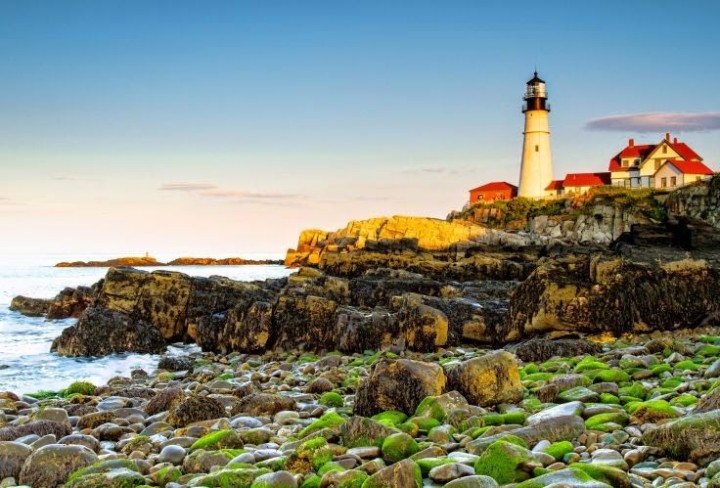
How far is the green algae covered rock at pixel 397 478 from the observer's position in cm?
492

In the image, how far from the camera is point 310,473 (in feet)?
18.5

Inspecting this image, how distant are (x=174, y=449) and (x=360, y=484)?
7.06ft

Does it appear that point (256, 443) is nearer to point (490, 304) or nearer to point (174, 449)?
point (174, 449)

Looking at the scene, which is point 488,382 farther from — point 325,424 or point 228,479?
point 228,479

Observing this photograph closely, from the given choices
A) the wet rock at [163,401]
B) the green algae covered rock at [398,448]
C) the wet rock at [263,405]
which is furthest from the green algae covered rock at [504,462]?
the wet rock at [163,401]

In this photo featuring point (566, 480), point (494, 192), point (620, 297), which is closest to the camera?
point (566, 480)

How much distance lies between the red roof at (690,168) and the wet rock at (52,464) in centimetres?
7752

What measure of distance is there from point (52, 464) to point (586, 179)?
260 ft

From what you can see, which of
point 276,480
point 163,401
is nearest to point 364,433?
point 276,480

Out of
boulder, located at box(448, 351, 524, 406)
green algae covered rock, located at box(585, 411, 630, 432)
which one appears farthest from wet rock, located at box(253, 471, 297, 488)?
boulder, located at box(448, 351, 524, 406)

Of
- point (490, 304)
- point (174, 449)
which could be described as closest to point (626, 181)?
point (490, 304)

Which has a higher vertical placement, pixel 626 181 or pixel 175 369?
pixel 626 181

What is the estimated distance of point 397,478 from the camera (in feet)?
16.2

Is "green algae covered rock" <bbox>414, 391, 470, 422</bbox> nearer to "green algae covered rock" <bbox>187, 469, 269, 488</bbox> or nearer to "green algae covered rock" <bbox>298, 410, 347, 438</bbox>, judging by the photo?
"green algae covered rock" <bbox>298, 410, 347, 438</bbox>
